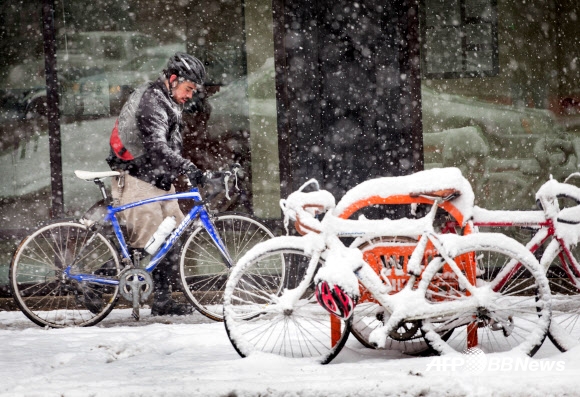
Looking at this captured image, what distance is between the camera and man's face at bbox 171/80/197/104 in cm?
612

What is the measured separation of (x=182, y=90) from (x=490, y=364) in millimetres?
3759

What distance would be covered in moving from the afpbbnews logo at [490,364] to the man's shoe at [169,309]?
2.87m

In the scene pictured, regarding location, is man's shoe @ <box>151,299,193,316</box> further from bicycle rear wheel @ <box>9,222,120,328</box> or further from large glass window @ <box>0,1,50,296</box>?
large glass window @ <box>0,1,50,296</box>

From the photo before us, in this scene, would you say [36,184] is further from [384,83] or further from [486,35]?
[486,35]

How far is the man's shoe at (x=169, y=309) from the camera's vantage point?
633 cm

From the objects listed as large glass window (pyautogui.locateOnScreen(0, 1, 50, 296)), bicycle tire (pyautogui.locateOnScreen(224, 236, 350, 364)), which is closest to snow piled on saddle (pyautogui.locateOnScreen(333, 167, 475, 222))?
bicycle tire (pyautogui.locateOnScreen(224, 236, 350, 364))

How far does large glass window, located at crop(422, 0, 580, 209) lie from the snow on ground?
3.63m

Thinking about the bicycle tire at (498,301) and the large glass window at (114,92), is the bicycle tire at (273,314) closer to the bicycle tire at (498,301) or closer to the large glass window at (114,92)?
the bicycle tire at (498,301)

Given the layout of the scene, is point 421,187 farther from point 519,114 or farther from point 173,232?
point 519,114

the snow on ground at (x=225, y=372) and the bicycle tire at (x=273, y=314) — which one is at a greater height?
the bicycle tire at (x=273, y=314)

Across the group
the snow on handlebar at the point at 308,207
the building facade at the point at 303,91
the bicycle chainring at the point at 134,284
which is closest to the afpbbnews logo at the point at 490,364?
the snow on handlebar at the point at 308,207

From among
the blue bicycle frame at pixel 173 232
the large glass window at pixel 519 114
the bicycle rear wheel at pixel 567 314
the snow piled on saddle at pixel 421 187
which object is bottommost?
the bicycle rear wheel at pixel 567 314

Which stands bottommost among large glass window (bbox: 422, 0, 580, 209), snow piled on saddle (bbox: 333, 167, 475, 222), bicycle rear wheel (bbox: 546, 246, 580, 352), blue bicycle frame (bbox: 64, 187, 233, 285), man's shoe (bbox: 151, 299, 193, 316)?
man's shoe (bbox: 151, 299, 193, 316)

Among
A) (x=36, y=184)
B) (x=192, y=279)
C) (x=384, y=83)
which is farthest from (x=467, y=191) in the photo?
(x=36, y=184)
